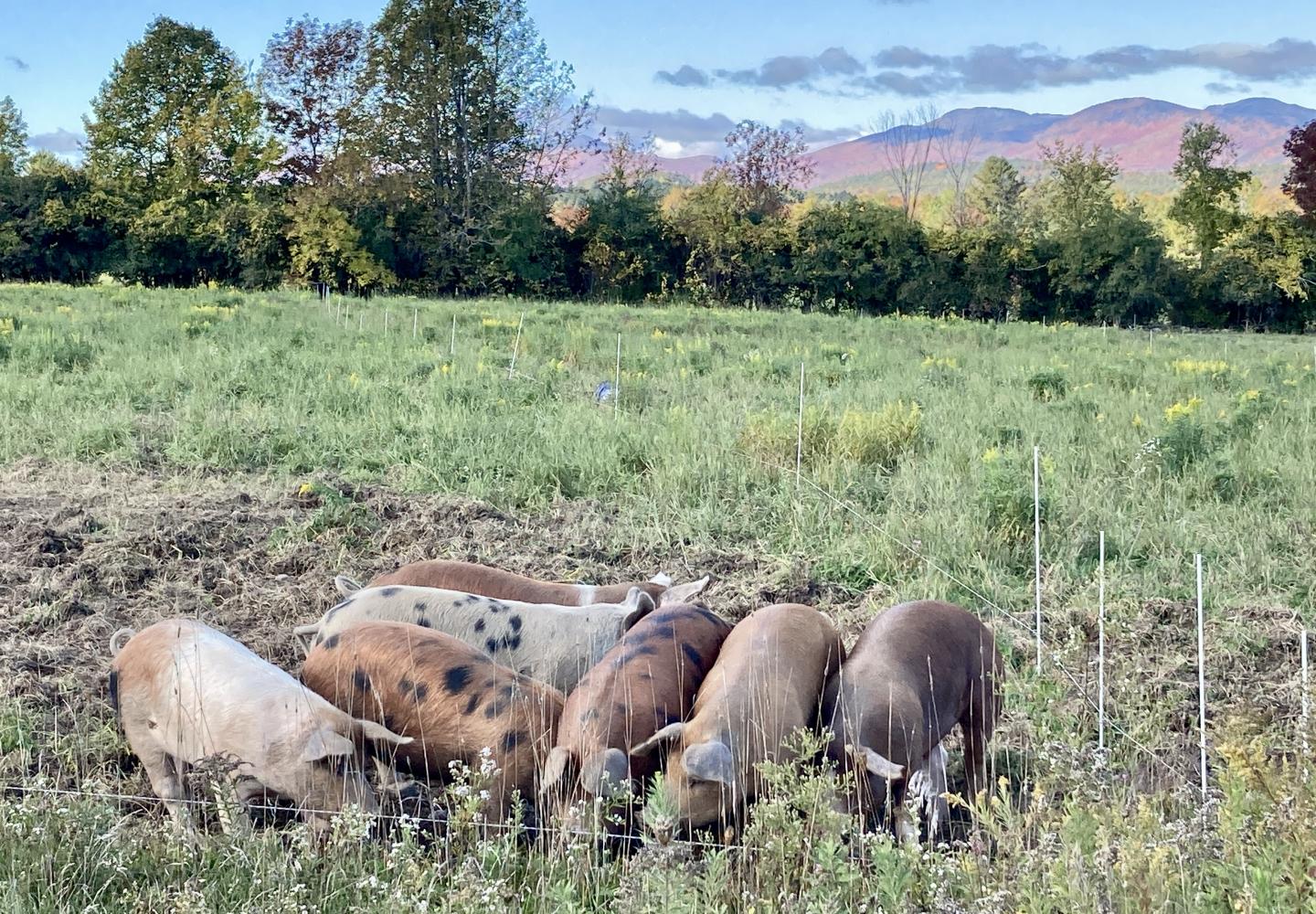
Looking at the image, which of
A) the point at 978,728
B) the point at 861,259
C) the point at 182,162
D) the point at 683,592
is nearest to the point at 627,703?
the point at 683,592

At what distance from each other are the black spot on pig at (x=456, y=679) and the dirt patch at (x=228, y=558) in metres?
1.27

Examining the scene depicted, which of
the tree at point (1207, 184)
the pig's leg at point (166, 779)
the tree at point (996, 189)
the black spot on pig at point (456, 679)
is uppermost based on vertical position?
the tree at point (996, 189)

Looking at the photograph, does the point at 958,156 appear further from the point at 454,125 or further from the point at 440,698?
the point at 440,698

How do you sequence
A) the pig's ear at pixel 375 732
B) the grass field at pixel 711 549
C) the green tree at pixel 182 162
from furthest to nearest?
the green tree at pixel 182 162 < the pig's ear at pixel 375 732 < the grass field at pixel 711 549

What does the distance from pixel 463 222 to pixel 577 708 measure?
35382mm

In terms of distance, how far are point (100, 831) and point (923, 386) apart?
31.7 feet

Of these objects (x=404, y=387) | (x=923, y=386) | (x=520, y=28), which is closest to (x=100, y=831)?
(x=404, y=387)

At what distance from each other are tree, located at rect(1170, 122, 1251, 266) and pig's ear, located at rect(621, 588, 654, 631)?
4505 centimetres

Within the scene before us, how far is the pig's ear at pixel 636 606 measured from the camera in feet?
15.0

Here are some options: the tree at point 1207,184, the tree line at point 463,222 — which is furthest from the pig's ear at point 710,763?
the tree at point 1207,184

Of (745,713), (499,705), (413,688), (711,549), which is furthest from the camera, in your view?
(711,549)

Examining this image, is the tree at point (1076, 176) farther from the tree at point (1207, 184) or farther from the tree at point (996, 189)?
the tree at point (996, 189)

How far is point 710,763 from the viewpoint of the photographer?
3.25 m

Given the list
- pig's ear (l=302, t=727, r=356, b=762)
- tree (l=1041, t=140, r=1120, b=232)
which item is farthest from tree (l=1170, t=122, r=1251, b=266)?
pig's ear (l=302, t=727, r=356, b=762)
